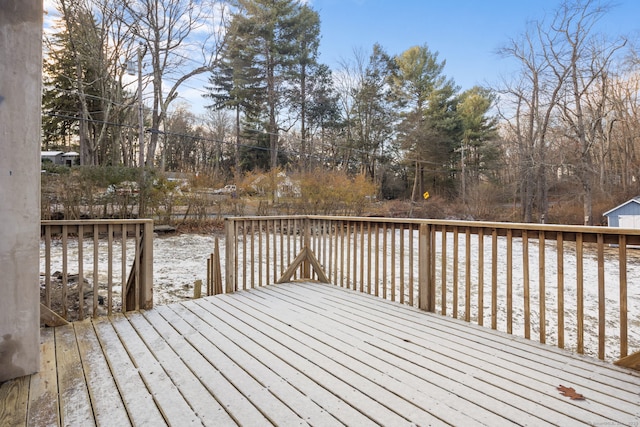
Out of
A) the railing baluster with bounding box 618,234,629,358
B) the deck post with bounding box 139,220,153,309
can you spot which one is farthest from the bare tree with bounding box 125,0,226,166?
the railing baluster with bounding box 618,234,629,358

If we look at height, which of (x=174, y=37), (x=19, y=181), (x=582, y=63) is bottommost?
(x=19, y=181)

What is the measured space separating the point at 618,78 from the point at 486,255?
1222 cm

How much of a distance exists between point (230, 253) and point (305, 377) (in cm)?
197

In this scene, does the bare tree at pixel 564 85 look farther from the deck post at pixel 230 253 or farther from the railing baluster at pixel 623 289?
the deck post at pixel 230 253

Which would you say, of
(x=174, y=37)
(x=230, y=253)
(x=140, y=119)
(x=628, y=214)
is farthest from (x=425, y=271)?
(x=174, y=37)

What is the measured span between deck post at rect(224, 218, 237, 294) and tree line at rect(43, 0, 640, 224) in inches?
324

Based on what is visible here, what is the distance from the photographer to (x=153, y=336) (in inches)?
91.8

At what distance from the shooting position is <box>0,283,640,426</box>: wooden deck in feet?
4.80

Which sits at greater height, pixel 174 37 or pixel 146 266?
pixel 174 37

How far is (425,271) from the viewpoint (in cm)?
292

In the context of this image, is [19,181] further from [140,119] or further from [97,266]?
[140,119]

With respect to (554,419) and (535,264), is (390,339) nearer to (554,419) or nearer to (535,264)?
(554,419)

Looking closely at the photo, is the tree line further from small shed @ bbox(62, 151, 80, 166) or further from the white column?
the white column

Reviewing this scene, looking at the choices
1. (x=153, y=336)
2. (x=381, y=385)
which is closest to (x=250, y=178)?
(x=153, y=336)
